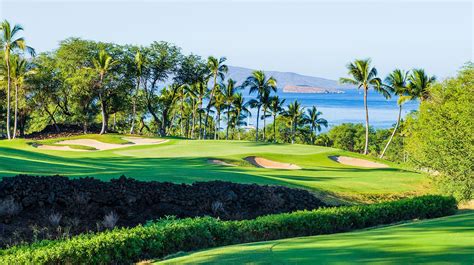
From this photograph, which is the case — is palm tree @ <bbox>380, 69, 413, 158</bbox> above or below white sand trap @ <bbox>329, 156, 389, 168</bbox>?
above

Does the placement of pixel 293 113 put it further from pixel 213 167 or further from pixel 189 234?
pixel 189 234

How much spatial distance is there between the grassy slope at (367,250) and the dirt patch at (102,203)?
4313 mm

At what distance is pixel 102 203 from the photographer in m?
15.2

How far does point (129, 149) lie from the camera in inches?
1756

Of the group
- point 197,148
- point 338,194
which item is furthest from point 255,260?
point 197,148

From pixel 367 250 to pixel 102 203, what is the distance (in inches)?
324

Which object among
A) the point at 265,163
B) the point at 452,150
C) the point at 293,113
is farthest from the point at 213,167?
the point at 293,113

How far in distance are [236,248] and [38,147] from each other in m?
39.3

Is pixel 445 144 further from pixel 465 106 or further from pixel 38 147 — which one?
pixel 38 147

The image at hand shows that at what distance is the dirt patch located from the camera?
1349 cm

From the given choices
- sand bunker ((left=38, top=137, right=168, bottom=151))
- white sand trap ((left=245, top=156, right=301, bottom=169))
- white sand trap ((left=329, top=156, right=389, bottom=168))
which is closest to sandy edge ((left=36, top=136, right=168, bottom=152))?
sand bunker ((left=38, top=137, right=168, bottom=151))

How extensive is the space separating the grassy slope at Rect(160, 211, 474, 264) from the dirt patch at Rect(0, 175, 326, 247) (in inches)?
170

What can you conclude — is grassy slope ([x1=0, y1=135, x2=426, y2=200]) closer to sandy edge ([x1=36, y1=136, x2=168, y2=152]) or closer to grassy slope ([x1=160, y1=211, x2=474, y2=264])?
sandy edge ([x1=36, y1=136, x2=168, y2=152])

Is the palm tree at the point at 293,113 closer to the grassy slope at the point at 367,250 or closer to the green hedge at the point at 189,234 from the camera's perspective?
the green hedge at the point at 189,234
